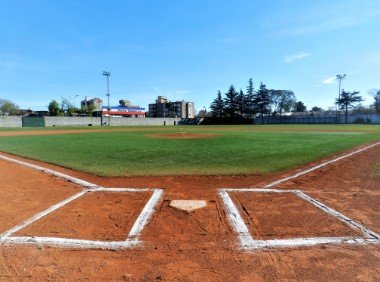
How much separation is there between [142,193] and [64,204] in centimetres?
149

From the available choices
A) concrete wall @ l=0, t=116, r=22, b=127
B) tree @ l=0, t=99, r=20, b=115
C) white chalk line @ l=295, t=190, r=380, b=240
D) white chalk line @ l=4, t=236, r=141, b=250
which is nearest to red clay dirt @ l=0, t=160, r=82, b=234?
white chalk line @ l=4, t=236, r=141, b=250

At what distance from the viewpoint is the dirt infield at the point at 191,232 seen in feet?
9.68

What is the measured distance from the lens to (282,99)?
9500 cm

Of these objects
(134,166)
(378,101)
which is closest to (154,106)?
(378,101)

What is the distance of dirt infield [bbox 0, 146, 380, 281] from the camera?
2.95 m

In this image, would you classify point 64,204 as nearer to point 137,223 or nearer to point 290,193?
point 137,223

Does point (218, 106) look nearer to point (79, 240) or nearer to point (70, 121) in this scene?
point (70, 121)

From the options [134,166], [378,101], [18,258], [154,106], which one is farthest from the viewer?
[154,106]

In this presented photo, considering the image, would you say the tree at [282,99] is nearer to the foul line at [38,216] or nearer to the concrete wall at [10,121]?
the concrete wall at [10,121]

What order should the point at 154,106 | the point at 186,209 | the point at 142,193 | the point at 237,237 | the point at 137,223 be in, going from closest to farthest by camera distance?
the point at 237,237 < the point at 137,223 < the point at 186,209 < the point at 142,193 < the point at 154,106

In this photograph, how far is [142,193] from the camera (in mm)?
5812

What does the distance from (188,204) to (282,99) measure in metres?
96.5

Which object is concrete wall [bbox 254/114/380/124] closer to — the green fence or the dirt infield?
the green fence

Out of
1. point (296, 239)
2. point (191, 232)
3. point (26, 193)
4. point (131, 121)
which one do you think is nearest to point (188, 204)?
point (191, 232)
